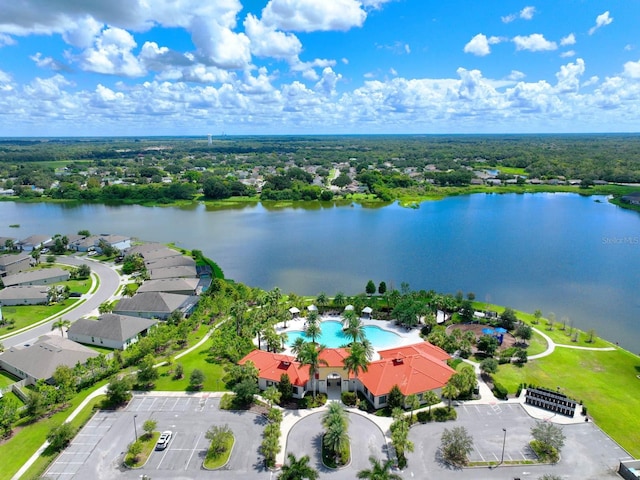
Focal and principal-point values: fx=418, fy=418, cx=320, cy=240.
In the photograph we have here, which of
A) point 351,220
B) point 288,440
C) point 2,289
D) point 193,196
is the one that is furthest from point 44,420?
point 193,196

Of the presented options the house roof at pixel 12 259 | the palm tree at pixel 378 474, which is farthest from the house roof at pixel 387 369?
the house roof at pixel 12 259

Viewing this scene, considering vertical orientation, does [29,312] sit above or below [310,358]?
below

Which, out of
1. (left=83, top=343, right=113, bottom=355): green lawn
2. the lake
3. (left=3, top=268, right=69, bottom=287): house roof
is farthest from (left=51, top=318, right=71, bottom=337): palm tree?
the lake

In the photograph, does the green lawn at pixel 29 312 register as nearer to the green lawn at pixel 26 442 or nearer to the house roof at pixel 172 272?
the house roof at pixel 172 272

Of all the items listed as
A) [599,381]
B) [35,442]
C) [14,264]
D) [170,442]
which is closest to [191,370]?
[170,442]

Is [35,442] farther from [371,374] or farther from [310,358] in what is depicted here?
[371,374]

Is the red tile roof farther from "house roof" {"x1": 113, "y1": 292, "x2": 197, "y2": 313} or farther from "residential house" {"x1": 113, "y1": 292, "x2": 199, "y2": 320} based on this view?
"house roof" {"x1": 113, "y1": 292, "x2": 197, "y2": 313}
